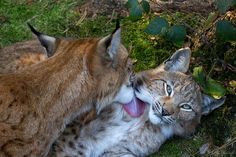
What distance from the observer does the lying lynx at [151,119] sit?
17.8 feet

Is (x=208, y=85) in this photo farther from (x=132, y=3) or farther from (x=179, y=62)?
(x=132, y=3)

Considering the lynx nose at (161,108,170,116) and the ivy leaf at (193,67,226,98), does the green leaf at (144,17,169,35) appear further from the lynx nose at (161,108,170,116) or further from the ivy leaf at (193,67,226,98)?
the lynx nose at (161,108,170,116)

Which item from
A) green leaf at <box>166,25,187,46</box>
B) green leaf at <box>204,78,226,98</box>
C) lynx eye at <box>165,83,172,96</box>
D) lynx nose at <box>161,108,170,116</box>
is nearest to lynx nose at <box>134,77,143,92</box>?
lynx eye at <box>165,83,172,96</box>

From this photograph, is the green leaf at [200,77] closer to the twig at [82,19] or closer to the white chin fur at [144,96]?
the white chin fur at [144,96]

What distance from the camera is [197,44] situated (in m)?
6.36

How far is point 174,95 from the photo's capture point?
5.52 metres

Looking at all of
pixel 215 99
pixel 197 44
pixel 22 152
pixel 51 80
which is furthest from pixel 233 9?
pixel 22 152

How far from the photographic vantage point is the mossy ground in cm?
580

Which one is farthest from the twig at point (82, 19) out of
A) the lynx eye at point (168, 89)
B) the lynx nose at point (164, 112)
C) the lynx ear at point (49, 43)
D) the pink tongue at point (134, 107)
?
the lynx nose at point (164, 112)

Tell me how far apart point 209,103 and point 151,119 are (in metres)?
0.62

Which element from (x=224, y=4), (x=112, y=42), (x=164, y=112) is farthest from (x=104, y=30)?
(x=112, y=42)

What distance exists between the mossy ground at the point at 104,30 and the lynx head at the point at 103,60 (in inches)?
34.9

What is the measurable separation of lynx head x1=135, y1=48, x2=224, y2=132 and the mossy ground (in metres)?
0.15

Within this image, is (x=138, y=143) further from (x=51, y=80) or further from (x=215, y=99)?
(x=51, y=80)
